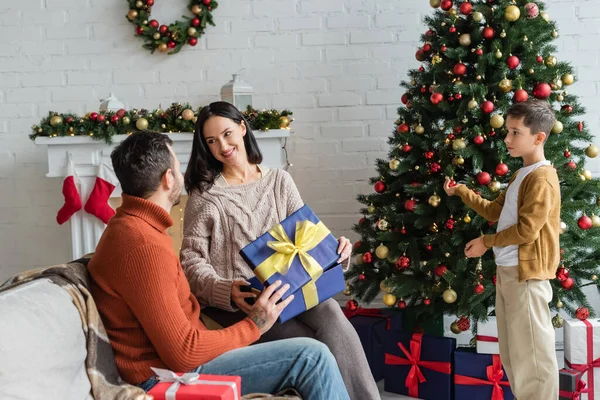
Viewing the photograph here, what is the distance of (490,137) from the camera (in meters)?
2.79

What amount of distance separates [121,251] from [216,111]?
944 millimetres

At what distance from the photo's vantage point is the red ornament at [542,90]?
2.74 metres

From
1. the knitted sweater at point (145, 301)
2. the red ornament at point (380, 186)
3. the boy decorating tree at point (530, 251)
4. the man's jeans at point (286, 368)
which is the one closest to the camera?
the knitted sweater at point (145, 301)

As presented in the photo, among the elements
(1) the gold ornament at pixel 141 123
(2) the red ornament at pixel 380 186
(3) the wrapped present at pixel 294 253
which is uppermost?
(1) the gold ornament at pixel 141 123

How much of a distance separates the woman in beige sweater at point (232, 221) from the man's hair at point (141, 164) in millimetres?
566

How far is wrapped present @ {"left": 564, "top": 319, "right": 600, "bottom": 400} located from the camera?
100 inches

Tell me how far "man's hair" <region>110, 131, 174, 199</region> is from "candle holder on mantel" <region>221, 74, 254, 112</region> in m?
1.78

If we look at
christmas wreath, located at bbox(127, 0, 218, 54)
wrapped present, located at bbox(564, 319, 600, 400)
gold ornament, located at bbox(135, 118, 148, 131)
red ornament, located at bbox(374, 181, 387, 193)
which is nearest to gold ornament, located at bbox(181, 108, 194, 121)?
gold ornament, located at bbox(135, 118, 148, 131)

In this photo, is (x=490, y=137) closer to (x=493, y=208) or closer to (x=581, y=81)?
(x=493, y=208)

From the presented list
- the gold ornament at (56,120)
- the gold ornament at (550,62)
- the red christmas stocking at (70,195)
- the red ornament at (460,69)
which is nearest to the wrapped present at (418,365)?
the red ornament at (460,69)

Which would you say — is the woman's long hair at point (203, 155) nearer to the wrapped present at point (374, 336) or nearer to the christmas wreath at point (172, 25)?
the wrapped present at point (374, 336)

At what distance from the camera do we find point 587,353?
2.55 meters

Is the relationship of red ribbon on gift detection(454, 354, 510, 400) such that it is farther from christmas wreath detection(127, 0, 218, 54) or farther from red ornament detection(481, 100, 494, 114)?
christmas wreath detection(127, 0, 218, 54)

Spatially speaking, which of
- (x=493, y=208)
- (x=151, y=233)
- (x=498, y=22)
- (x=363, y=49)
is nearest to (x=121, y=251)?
(x=151, y=233)
